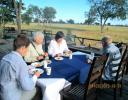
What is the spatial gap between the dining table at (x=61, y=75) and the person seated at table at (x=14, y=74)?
295mm

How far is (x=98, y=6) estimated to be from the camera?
2738 centimetres

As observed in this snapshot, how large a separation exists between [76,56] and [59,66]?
93 centimetres

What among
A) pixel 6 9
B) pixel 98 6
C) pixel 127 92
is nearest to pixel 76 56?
pixel 127 92

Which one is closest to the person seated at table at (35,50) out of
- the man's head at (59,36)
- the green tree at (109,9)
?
the man's head at (59,36)

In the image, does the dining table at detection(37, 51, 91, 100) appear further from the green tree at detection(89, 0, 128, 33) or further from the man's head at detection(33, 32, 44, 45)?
the green tree at detection(89, 0, 128, 33)

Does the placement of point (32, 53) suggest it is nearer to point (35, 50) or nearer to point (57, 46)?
point (35, 50)

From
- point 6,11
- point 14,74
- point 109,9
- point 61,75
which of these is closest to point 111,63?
point 61,75

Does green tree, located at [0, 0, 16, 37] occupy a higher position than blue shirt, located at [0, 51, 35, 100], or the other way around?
green tree, located at [0, 0, 16, 37]

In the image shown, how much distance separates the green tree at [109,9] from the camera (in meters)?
27.2

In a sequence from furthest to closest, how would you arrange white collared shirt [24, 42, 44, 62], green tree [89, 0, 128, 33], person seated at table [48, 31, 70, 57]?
1. green tree [89, 0, 128, 33]
2. person seated at table [48, 31, 70, 57]
3. white collared shirt [24, 42, 44, 62]

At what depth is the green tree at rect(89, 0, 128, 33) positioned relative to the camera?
27.2 m

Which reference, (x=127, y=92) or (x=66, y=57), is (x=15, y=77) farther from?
(x=127, y=92)

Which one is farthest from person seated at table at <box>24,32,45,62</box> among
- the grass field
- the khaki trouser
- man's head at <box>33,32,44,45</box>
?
the grass field

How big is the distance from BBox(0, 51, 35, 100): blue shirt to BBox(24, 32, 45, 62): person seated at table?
1.61m
